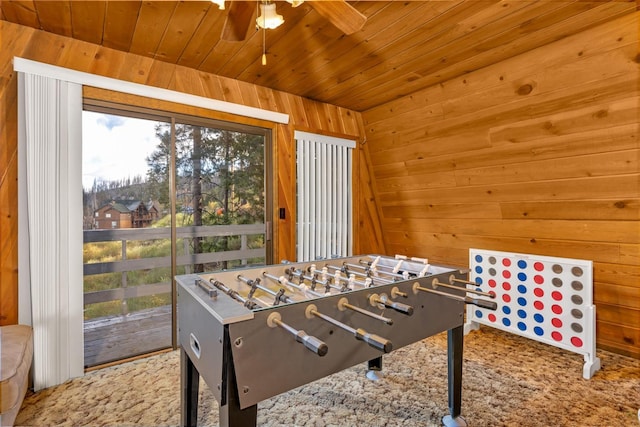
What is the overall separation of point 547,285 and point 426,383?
4.27ft

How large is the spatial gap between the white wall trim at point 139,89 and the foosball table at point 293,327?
5.44ft

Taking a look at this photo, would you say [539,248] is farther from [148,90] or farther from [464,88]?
[148,90]

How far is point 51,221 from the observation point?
2.06m

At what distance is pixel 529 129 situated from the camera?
2408 millimetres

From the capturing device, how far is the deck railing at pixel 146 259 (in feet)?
8.32

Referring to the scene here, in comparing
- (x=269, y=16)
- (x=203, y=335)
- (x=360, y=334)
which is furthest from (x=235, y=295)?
(x=269, y=16)

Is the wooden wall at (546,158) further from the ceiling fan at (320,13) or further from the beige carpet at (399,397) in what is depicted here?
the ceiling fan at (320,13)

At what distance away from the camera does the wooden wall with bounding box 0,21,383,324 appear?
1989 mm

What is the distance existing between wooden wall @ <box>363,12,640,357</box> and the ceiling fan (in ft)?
4.99

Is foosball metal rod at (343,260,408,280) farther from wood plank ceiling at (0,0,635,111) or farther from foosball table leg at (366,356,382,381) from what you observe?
wood plank ceiling at (0,0,635,111)

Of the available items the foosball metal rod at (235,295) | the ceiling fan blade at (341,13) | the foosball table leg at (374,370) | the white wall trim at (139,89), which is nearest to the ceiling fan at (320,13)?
the ceiling fan blade at (341,13)

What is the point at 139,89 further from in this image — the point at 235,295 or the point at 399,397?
the point at 399,397

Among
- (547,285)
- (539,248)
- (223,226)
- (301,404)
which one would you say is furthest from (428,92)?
(301,404)

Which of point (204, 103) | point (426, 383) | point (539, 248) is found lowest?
point (426, 383)
